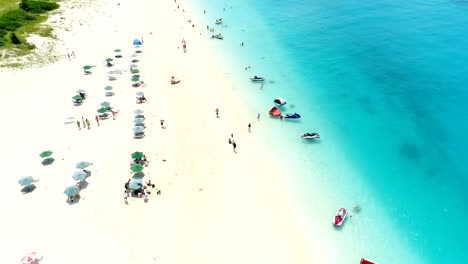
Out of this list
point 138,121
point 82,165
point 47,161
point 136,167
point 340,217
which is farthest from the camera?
point 138,121

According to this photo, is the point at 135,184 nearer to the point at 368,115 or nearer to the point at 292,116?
the point at 292,116

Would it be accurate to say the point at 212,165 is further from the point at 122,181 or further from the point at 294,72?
the point at 294,72

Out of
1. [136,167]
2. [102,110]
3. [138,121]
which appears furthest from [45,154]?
[138,121]

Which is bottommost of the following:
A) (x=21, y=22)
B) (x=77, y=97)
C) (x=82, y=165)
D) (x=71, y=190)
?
(x=71, y=190)

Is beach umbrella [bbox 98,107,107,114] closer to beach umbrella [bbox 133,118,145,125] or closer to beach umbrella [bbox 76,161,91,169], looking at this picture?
beach umbrella [bbox 133,118,145,125]

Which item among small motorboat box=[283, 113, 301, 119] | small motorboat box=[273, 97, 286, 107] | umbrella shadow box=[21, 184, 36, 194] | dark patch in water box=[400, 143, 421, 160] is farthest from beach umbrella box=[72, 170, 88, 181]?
dark patch in water box=[400, 143, 421, 160]

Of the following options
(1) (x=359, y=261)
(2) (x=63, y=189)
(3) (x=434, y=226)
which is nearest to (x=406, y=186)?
(3) (x=434, y=226)

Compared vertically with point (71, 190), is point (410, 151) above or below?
above
